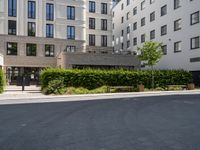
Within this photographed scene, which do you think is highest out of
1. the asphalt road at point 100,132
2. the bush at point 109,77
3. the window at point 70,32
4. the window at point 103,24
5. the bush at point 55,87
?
the window at point 103,24

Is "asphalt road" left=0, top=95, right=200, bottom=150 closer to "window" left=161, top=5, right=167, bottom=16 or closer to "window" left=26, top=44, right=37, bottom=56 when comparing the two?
"window" left=26, top=44, right=37, bottom=56

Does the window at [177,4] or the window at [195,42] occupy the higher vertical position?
the window at [177,4]

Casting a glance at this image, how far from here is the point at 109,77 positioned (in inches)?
1027

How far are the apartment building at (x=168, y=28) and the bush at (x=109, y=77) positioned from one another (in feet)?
16.2

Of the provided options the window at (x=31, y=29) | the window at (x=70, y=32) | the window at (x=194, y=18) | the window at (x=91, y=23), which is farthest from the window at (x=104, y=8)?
the window at (x=194, y=18)

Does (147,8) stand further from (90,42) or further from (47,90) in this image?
(47,90)

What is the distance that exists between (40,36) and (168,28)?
18701 millimetres

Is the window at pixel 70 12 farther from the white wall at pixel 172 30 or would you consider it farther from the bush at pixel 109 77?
the bush at pixel 109 77

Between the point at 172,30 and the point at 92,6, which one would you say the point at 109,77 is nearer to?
the point at 172,30

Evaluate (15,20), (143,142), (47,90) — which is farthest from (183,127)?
(15,20)

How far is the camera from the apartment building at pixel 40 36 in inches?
1448

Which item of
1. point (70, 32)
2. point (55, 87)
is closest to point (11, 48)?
point (70, 32)

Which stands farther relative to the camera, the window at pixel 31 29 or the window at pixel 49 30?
the window at pixel 49 30

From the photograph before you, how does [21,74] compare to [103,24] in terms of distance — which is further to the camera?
[103,24]
